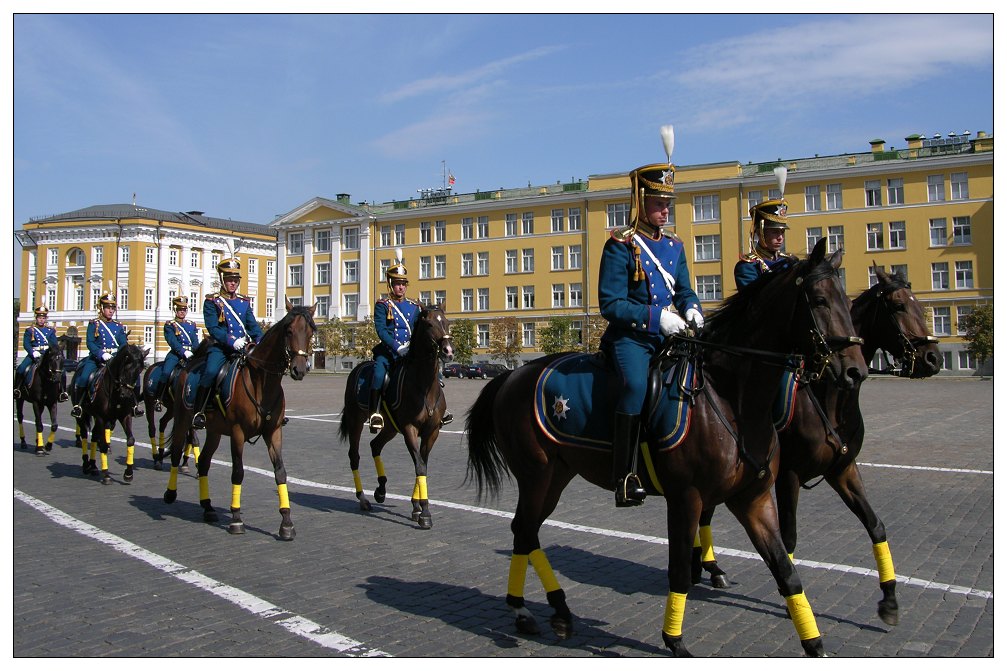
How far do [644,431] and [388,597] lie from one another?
259cm

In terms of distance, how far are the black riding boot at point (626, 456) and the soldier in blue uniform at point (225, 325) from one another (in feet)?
20.3

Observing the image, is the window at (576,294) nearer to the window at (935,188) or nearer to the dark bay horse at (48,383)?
the window at (935,188)

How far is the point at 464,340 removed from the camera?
7469 cm

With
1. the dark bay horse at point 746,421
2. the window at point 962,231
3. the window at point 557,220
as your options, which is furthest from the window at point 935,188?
the dark bay horse at point 746,421

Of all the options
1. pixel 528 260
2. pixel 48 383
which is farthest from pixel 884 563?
pixel 528 260

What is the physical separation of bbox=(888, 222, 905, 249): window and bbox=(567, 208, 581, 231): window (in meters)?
25.0

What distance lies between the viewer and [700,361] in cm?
539

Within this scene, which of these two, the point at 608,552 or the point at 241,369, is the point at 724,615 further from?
the point at 241,369

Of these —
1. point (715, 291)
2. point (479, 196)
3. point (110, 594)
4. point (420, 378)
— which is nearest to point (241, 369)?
point (420, 378)

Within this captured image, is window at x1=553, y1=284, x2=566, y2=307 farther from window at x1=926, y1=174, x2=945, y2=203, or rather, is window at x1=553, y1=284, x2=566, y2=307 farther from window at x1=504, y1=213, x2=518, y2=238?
window at x1=926, y1=174, x2=945, y2=203

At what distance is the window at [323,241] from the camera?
3344 inches

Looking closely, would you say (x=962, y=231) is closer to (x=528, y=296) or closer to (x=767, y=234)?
(x=528, y=296)

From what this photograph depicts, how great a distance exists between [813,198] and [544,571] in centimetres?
6563

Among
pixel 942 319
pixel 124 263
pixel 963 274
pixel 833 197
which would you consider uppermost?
pixel 833 197
